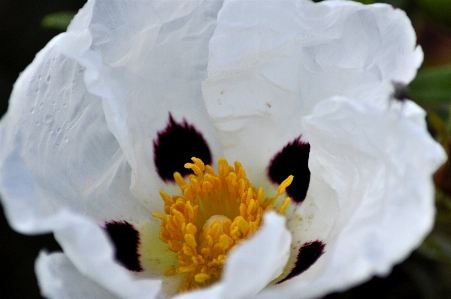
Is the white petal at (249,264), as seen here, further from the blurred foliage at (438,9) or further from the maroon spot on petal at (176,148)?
the blurred foliage at (438,9)

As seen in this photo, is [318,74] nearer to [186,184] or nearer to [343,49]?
[343,49]

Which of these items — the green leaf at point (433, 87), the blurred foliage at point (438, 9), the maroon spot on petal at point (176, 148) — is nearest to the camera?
the maroon spot on petal at point (176, 148)

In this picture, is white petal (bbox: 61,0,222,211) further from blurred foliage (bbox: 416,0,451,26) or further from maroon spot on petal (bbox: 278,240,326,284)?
blurred foliage (bbox: 416,0,451,26)

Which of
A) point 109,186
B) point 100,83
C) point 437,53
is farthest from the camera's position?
point 437,53

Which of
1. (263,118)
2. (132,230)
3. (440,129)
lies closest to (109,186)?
(132,230)

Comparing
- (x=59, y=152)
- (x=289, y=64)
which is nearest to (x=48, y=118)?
(x=59, y=152)

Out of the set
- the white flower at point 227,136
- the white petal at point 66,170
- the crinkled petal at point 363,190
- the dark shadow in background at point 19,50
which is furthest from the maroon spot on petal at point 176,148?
the dark shadow in background at point 19,50
